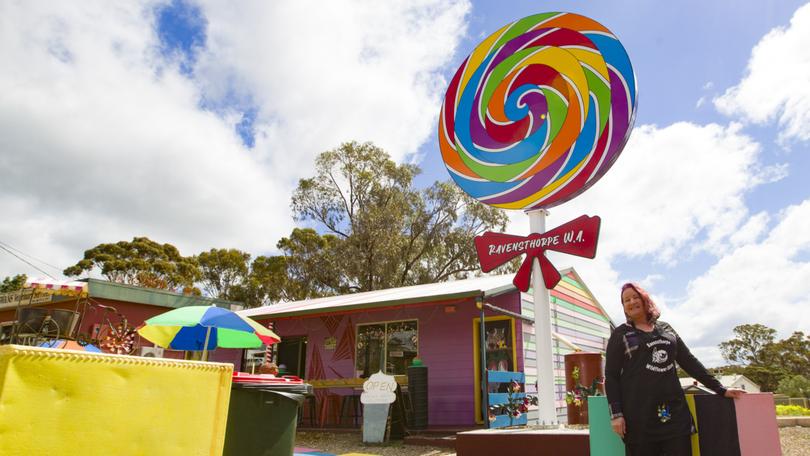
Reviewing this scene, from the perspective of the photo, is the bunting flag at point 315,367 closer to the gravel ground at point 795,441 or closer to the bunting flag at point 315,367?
the bunting flag at point 315,367

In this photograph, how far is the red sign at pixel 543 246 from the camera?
5.45m

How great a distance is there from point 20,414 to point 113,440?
1.19ft

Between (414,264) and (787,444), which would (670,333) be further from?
(414,264)

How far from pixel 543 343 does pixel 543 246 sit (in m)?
1.10

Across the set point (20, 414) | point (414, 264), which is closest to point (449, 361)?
point (20, 414)

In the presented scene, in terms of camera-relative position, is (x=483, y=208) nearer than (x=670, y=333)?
No

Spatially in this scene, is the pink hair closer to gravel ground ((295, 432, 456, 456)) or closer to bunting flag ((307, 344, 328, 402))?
gravel ground ((295, 432, 456, 456))

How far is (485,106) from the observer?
6.67m

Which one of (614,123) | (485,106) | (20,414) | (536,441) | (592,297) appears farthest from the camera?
(592,297)

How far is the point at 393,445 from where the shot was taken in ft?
26.8

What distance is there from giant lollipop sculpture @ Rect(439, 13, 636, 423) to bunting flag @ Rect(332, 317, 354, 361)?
640cm

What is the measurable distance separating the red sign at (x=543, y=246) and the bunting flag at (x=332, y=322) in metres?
6.76

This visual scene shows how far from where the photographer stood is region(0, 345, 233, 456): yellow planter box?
178cm

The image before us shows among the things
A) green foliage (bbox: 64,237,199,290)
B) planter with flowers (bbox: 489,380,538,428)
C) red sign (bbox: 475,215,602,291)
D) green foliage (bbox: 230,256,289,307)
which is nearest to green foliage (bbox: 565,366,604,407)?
planter with flowers (bbox: 489,380,538,428)
